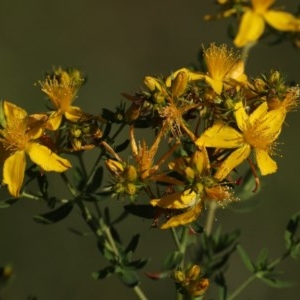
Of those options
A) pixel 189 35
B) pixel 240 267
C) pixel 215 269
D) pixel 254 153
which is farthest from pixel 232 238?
pixel 189 35

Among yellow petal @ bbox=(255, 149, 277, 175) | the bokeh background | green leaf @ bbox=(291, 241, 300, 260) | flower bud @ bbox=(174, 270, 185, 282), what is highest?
yellow petal @ bbox=(255, 149, 277, 175)

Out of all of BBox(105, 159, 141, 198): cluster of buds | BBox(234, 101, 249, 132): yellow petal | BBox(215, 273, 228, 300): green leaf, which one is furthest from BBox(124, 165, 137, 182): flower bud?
BBox(215, 273, 228, 300): green leaf

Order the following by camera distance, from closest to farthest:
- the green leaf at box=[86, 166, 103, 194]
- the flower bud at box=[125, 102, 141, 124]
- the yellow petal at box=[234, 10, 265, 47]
Answer: 1. the flower bud at box=[125, 102, 141, 124]
2. the green leaf at box=[86, 166, 103, 194]
3. the yellow petal at box=[234, 10, 265, 47]

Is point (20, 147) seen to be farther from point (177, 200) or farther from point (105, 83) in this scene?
point (105, 83)

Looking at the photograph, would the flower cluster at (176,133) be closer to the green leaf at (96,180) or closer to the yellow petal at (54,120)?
the yellow petal at (54,120)

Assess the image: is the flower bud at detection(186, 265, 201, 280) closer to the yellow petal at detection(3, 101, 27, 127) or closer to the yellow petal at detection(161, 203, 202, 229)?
the yellow petal at detection(161, 203, 202, 229)

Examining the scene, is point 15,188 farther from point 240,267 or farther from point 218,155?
point 240,267

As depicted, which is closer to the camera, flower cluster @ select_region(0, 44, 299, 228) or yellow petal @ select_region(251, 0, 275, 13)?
flower cluster @ select_region(0, 44, 299, 228)
